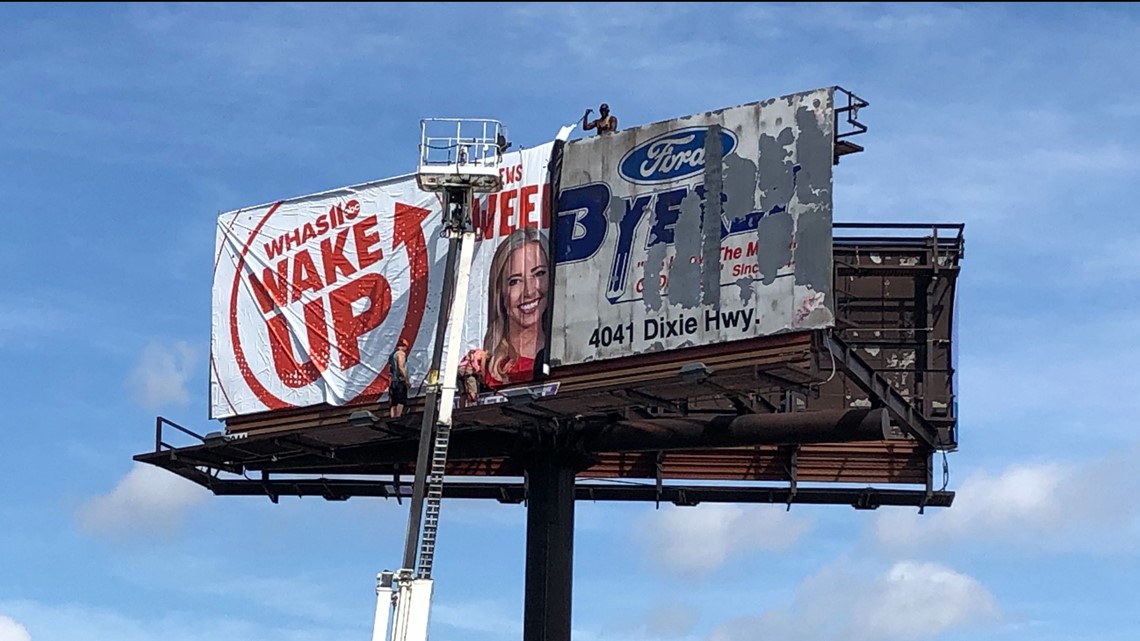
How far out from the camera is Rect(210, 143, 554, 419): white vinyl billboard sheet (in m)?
52.1

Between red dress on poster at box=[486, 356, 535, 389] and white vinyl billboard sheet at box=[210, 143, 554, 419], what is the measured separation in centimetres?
4

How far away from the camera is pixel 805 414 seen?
168 feet

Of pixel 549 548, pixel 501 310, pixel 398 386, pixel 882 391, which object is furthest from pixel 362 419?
pixel 882 391

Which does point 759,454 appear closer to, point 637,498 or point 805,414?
point 637,498

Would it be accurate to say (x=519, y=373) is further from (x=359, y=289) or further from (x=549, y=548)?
(x=359, y=289)

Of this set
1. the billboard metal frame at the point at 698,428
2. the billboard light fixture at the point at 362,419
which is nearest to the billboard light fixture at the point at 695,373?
the billboard metal frame at the point at 698,428

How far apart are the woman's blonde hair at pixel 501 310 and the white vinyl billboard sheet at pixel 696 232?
0.88 m

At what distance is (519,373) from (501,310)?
1.94 meters

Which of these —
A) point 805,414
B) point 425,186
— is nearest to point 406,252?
point 425,186

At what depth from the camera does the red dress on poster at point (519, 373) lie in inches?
2005

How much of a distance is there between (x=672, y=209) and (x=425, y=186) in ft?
22.1

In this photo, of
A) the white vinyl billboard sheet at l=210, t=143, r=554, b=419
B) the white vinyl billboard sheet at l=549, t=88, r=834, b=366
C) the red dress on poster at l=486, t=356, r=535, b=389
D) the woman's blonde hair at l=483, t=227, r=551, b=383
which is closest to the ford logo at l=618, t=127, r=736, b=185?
the white vinyl billboard sheet at l=549, t=88, r=834, b=366

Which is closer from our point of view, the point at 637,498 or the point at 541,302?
the point at 541,302

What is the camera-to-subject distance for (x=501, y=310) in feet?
171
